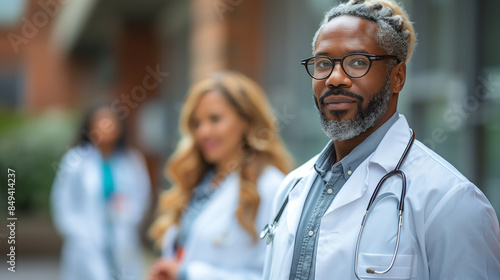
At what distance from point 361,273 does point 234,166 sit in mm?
1762

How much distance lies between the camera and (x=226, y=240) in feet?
10.3

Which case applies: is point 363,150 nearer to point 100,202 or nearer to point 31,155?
point 100,202

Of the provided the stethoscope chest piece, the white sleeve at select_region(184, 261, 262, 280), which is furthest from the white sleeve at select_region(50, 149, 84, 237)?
the stethoscope chest piece

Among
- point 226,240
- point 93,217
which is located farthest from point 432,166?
point 93,217

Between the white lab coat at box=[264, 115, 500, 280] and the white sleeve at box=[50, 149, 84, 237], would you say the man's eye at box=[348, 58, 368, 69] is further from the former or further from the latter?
the white sleeve at box=[50, 149, 84, 237]

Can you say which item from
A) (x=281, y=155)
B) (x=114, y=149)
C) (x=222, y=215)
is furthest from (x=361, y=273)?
(x=114, y=149)

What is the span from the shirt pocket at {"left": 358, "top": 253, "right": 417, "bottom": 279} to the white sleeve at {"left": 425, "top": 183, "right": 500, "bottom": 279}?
0.20 feet

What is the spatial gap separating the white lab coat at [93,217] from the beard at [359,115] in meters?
4.20

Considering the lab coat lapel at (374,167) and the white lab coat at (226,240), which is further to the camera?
the white lab coat at (226,240)

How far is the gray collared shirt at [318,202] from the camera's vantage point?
1940 millimetres

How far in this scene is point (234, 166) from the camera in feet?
11.3

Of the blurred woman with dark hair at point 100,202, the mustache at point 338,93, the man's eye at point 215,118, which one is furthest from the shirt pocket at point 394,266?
the blurred woman with dark hair at point 100,202

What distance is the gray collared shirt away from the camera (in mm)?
1940

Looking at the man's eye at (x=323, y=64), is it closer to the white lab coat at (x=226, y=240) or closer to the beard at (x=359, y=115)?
the beard at (x=359, y=115)
